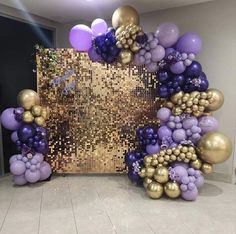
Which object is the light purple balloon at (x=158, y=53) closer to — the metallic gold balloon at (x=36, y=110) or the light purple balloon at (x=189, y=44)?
the light purple balloon at (x=189, y=44)

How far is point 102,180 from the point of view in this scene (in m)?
3.83

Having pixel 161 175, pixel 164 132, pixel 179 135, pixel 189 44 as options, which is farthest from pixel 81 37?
pixel 161 175

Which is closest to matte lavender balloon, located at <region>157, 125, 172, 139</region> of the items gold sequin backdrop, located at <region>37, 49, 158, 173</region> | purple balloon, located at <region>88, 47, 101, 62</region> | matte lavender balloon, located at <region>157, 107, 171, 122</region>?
matte lavender balloon, located at <region>157, 107, 171, 122</region>

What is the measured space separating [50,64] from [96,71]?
0.64 m

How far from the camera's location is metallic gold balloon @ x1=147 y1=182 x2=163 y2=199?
3.08 meters

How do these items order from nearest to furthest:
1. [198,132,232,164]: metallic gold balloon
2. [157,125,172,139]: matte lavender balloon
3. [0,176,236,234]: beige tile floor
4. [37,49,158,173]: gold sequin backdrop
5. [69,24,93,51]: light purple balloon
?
[0,176,236,234]: beige tile floor, [198,132,232,164]: metallic gold balloon, [157,125,172,139]: matte lavender balloon, [69,24,93,51]: light purple balloon, [37,49,158,173]: gold sequin backdrop

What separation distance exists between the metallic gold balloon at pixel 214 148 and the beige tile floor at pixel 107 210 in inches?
20.1

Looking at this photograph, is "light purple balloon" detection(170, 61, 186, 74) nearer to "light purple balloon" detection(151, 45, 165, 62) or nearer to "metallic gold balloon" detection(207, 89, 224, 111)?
"light purple balloon" detection(151, 45, 165, 62)

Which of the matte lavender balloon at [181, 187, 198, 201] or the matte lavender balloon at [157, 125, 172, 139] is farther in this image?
the matte lavender balloon at [157, 125, 172, 139]

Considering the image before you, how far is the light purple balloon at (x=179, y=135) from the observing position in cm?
320

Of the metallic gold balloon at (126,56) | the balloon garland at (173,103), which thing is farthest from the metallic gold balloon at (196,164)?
the metallic gold balloon at (126,56)

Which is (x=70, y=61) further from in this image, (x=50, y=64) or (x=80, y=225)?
(x=80, y=225)

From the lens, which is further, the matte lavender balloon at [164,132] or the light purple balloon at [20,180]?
the light purple balloon at [20,180]

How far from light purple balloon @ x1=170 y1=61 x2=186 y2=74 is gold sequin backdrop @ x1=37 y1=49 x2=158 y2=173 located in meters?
0.50
